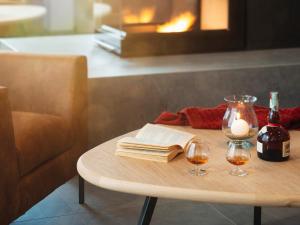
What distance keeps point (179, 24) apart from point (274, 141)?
77.8 inches

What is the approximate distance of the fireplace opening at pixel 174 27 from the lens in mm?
3854

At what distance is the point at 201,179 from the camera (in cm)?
192

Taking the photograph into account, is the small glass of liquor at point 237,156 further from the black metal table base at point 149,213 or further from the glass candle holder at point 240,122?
the black metal table base at point 149,213

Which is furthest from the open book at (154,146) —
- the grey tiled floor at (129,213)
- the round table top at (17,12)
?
the round table top at (17,12)

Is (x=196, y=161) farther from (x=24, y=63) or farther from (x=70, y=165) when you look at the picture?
(x=24, y=63)

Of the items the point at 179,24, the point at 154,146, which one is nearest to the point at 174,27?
the point at 179,24

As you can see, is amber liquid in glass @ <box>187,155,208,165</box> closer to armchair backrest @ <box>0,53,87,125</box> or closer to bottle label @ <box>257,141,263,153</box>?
bottle label @ <box>257,141,263,153</box>

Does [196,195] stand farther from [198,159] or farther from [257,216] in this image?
[257,216]

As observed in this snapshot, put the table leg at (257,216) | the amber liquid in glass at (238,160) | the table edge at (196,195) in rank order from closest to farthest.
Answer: the table edge at (196,195) < the amber liquid in glass at (238,160) < the table leg at (257,216)

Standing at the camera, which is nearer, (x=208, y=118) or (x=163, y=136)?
(x=163, y=136)

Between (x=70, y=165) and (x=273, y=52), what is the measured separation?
1.73m

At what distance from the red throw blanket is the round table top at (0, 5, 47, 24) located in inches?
95.1

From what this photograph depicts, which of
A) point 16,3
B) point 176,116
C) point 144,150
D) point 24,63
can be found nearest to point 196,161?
point 144,150

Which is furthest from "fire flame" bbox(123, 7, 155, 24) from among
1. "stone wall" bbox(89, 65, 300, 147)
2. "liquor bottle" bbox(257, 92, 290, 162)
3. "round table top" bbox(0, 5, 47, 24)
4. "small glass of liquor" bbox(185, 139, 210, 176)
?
"small glass of liquor" bbox(185, 139, 210, 176)
